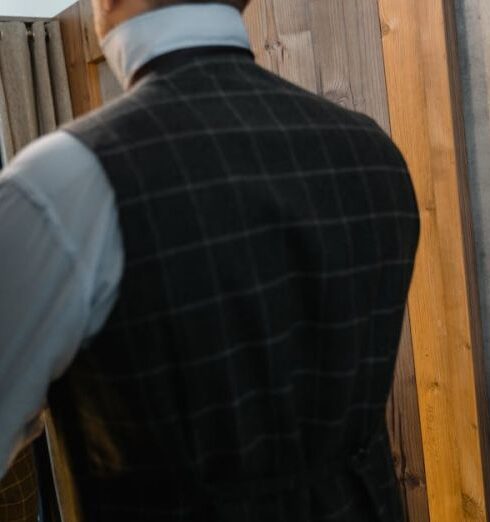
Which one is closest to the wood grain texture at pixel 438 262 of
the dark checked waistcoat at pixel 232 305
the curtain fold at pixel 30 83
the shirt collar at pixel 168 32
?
the dark checked waistcoat at pixel 232 305

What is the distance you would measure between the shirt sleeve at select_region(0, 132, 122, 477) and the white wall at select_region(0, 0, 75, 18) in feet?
7.94

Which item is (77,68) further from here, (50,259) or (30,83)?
(50,259)

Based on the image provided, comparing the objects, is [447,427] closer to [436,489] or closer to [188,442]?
[436,489]

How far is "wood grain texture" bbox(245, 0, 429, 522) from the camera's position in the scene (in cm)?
158

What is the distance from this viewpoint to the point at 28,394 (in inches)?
25.7

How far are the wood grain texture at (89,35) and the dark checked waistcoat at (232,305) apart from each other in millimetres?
1859

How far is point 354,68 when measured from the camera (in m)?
1.61

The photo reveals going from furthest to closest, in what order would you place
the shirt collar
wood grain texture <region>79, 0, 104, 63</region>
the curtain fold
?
the curtain fold → wood grain texture <region>79, 0, 104, 63</region> → the shirt collar

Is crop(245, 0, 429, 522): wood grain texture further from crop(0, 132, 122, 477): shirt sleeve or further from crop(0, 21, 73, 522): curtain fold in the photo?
crop(0, 21, 73, 522): curtain fold

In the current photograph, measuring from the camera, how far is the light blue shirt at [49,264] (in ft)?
2.03

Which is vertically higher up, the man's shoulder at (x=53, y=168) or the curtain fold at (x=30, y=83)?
the curtain fold at (x=30, y=83)

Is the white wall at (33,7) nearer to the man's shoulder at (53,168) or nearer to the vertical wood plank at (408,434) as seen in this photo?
the vertical wood plank at (408,434)

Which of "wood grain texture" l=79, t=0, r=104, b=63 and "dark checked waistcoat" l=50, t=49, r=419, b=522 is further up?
"wood grain texture" l=79, t=0, r=104, b=63

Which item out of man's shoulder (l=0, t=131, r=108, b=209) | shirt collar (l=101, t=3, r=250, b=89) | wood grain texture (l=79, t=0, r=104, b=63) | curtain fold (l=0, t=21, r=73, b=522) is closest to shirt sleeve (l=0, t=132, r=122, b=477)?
man's shoulder (l=0, t=131, r=108, b=209)
